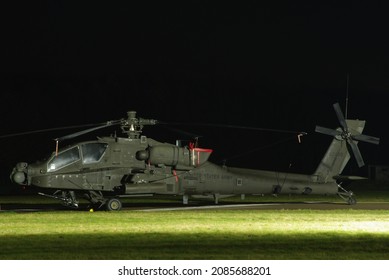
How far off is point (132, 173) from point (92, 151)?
1.86 metres

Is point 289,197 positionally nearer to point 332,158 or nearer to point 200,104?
point 332,158

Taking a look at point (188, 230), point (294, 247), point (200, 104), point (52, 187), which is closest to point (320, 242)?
point (294, 247)

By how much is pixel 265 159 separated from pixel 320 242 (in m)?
76.8

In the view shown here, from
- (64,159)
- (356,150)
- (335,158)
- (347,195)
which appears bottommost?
(347,195)

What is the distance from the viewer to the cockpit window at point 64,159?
30125 millimetres

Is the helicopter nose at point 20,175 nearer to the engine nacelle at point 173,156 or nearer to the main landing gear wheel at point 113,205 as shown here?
the main landing gear wheel at point 113,205

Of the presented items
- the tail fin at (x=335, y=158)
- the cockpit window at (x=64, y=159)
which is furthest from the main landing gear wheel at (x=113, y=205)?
the tail fin at (x=335, y=158)

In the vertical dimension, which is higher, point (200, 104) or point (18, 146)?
point (200, 104)

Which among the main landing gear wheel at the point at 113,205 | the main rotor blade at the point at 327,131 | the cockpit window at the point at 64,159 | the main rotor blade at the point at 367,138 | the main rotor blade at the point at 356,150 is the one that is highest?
the main rotor blade at the point at 327,131

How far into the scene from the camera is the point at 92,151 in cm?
3073

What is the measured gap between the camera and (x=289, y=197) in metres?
46.0

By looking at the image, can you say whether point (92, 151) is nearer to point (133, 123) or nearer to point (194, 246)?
point (133, 123)

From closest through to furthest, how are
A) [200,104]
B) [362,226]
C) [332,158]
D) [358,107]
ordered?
[362,226] < [332,158] < [200,104] < [358,107]

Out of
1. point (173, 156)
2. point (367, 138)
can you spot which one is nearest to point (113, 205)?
point (173, 156)
